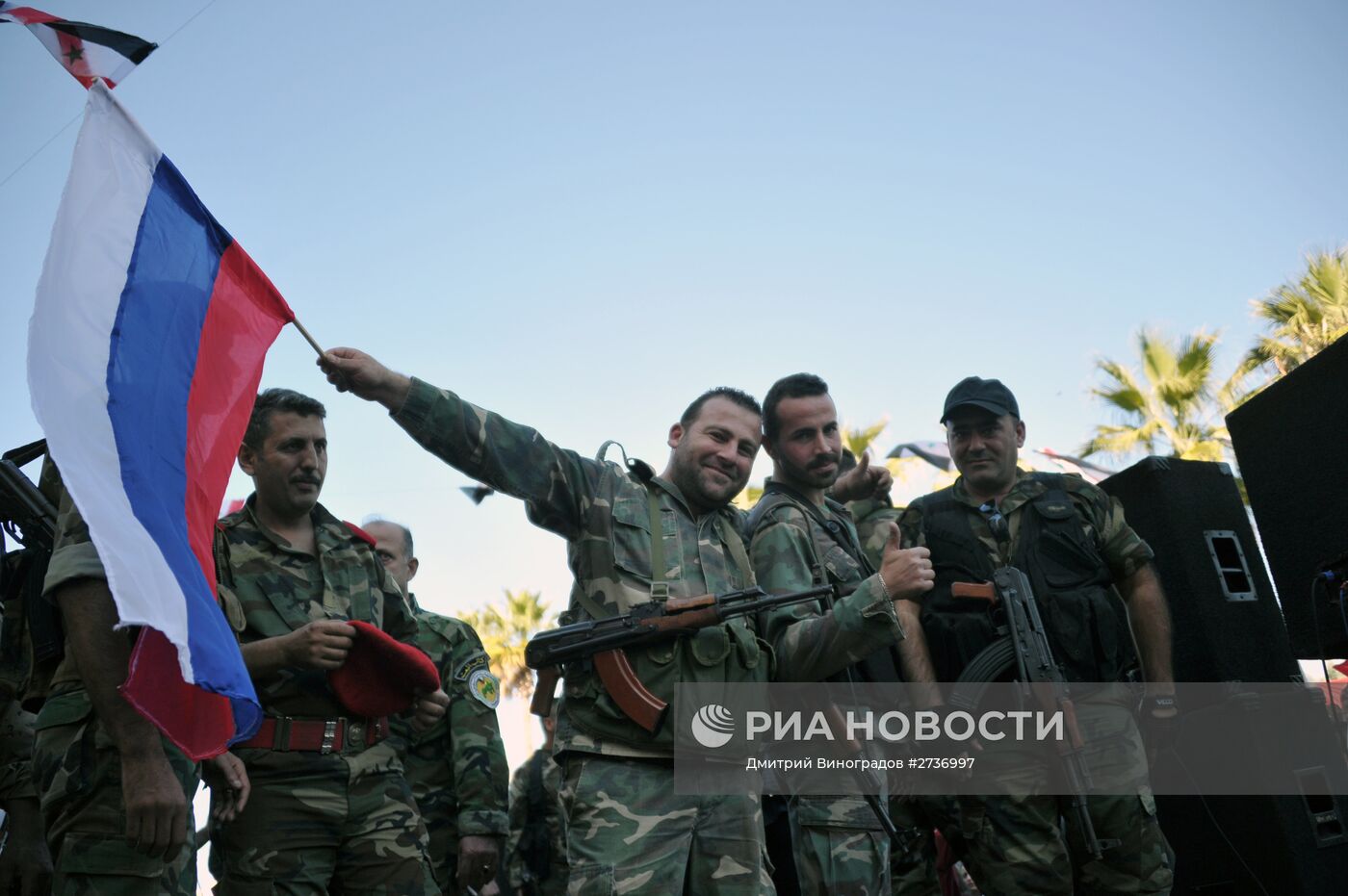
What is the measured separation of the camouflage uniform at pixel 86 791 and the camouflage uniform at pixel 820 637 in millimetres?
2119

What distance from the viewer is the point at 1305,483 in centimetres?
520

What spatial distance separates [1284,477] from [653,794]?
3702 millimetres

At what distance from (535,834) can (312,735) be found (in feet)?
17.6

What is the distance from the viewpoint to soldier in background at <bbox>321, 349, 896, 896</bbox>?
351cm

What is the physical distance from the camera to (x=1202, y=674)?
562 centimetres

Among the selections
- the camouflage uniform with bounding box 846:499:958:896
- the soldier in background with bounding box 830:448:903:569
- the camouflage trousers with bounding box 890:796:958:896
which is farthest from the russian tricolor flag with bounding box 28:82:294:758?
the soldier in background with bounding box 830:448:903:569

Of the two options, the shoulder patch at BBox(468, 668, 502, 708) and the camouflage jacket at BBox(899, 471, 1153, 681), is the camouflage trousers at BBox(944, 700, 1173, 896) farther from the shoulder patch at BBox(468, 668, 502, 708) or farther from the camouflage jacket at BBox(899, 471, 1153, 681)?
the shoulder patch at BBox(468, 668, 502, 708)

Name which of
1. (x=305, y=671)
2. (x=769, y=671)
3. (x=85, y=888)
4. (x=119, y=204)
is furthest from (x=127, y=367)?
(x=769, y=671)

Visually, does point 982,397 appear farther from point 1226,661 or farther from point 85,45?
point 85,45

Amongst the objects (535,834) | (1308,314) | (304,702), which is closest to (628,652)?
(304,702)

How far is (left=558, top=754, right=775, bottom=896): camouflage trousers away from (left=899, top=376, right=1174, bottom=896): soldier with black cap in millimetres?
1420

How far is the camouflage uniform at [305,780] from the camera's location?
11.7 feet

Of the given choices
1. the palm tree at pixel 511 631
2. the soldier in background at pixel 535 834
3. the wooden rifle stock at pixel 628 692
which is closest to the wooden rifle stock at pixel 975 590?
the wooden rifle stock at pixel 628 692

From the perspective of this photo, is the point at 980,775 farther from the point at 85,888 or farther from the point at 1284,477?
the point at 85,888
